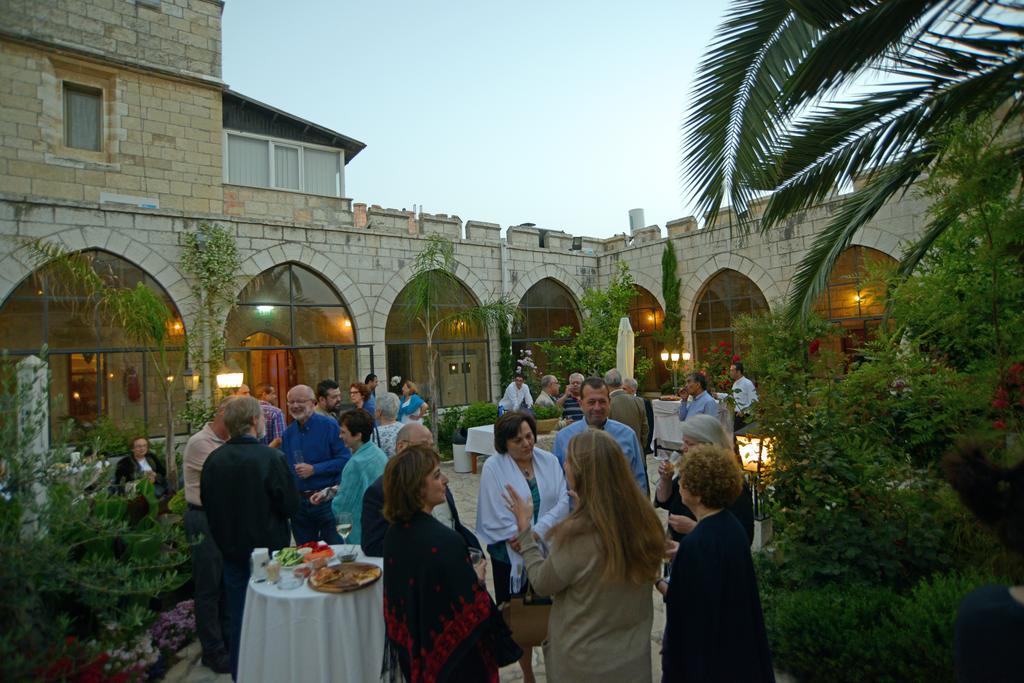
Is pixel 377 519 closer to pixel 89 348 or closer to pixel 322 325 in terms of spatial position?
pixel 89 348

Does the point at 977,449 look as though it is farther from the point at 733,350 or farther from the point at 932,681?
the point at 733,350

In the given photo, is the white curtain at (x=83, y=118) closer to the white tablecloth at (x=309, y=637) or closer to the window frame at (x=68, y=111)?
the window frame at (x=68, y=111)

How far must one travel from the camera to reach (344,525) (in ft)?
10.6

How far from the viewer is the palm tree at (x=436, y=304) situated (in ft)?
37.6

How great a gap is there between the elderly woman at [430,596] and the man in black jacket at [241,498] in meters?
1.25

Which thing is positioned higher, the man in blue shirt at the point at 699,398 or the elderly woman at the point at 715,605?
the man in blue shirt at the point at 699,398

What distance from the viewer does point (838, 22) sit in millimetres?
2768

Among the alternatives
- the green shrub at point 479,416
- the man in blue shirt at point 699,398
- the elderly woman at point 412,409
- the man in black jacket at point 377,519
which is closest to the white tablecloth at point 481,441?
the green shrub at point 479,416

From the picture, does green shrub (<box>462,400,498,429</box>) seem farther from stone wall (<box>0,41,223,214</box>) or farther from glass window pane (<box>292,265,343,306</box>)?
stone wall (<box>0,41,223,214</box>)

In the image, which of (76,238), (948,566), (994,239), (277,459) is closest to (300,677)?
(277,459)

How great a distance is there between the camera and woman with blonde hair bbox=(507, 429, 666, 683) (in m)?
1.94

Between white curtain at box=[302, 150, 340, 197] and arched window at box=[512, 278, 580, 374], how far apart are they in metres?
5.77

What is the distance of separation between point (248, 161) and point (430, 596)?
12.8 metres

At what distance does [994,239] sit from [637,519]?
3.01 meters
